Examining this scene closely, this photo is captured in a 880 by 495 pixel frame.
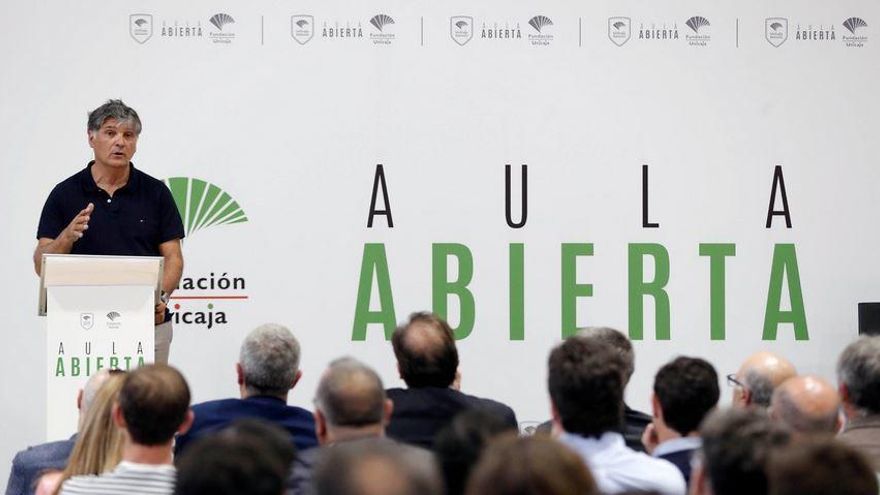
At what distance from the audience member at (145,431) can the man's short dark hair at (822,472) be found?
1.58 m

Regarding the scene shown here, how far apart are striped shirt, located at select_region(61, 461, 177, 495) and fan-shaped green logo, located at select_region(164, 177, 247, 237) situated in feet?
11.2

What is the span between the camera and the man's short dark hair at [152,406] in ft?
9.85

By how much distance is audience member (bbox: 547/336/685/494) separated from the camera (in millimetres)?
3055

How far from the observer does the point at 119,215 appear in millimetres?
5262

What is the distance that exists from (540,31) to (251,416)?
322cm

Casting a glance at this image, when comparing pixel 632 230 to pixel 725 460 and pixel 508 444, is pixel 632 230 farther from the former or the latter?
pixel 508 444

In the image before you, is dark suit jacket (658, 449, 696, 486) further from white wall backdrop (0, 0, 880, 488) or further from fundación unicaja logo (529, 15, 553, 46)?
fundación unicaja logo (529, 15, 553, 46)

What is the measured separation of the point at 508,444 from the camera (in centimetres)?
181

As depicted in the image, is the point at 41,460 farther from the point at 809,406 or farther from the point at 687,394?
the point at 809,406

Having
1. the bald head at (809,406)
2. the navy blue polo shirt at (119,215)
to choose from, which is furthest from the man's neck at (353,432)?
the navy blue polo shirt at (119,215)

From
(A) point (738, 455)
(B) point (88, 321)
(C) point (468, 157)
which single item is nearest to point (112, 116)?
(B) point (88, 321)

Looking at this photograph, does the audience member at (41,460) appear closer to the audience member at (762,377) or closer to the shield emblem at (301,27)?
the audience member at (762,377)

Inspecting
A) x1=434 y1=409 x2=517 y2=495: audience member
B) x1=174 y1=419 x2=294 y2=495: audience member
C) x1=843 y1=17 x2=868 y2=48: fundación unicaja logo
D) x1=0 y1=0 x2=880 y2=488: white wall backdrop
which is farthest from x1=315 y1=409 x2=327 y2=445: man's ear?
x1=843 y1=17 x2=868 y2=48: fundación unicaja logo

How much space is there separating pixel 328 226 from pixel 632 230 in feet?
5.02
